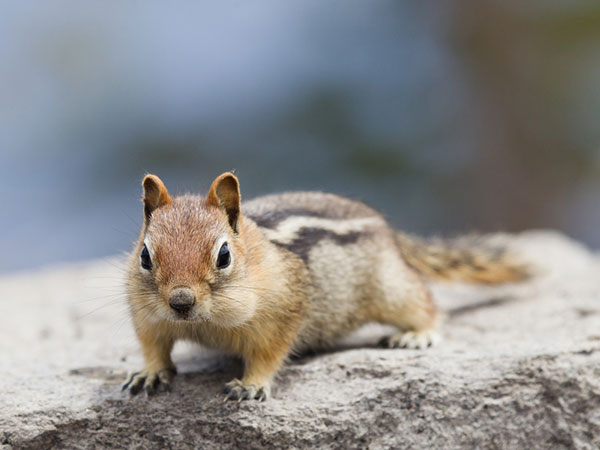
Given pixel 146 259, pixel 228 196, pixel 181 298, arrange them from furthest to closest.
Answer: pixel 228 196, pixel 146 259, pixel 181 298

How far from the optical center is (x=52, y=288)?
4742mm

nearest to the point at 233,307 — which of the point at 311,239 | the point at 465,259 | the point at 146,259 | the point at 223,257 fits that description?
the point at 223,257

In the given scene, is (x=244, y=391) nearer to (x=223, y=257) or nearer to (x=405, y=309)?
(x=223, y=257)

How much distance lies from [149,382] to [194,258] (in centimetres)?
57

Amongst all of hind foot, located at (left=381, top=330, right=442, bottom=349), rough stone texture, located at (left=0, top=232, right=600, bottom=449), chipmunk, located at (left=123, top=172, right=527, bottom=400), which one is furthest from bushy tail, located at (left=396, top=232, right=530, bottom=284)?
rough stone texture, located at (left=0, top=232, right=600, bottom=449)

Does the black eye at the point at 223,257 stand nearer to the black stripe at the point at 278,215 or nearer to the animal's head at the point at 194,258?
the animal's head at the point at 194,258

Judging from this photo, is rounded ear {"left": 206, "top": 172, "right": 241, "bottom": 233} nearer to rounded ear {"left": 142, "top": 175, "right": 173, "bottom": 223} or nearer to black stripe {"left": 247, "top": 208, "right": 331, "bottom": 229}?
Result: rounded ear {"left": 142, "top": 175, "right": 173, "bottom": 223}

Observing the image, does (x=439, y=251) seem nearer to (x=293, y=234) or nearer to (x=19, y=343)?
(x=293, y=234)

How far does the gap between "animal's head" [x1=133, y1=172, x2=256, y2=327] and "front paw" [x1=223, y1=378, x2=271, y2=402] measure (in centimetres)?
24

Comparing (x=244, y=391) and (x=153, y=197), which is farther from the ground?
(x=153, y=197)

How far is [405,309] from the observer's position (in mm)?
3137

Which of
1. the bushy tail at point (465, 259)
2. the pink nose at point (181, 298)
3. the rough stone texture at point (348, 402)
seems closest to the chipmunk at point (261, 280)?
the pink nose at point (181, 298)

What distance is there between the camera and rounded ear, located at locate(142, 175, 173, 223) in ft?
7.99

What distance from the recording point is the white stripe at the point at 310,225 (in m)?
2.81
